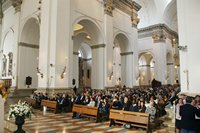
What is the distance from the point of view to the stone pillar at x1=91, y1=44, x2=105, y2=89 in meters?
17.2

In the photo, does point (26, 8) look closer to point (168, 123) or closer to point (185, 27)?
point (185, 27)

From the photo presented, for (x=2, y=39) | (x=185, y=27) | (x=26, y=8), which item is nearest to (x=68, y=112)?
(x=185, y=27)

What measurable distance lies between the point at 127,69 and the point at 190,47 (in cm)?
1172

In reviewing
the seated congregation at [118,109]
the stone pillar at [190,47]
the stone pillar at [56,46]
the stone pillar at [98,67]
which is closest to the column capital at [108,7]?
the stone pillar at [98,67]

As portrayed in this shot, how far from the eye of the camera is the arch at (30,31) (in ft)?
Result: 58.5

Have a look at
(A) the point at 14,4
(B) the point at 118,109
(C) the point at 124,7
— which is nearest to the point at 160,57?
(C) the point at 124,7

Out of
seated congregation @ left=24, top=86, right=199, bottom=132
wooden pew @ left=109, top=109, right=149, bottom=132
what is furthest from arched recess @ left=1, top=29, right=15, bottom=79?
wooden pew @ left=109, top=109, right=149, bottom=132

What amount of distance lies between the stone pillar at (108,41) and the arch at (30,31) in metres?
6.56

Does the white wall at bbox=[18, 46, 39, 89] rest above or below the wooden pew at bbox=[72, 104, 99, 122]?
above

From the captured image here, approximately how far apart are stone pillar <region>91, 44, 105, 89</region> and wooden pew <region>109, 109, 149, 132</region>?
9381mm

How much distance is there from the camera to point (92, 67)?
58.4 ft

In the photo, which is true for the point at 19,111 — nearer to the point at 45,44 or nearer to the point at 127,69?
the point at 45,44

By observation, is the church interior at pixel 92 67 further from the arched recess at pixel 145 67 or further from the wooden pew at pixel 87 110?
the arched recess at pixel 145 67

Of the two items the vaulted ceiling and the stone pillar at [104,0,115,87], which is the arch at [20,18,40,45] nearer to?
the stone pillar at [104,0,115,87]
